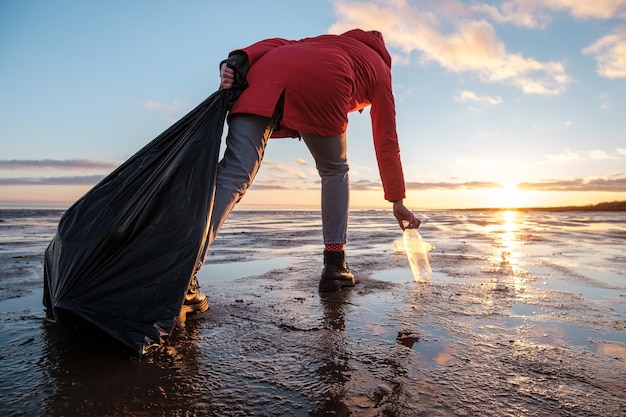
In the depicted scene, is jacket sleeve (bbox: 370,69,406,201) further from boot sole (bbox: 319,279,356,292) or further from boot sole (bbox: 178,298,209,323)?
boot sole (bbox: 178,298,209,323)

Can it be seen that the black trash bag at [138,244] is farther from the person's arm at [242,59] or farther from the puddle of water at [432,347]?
the puddle of water at [432,347]

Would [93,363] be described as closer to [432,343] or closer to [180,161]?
[180,161]

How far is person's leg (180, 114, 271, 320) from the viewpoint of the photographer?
1933 millimetres

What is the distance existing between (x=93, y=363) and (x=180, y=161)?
2.82ft

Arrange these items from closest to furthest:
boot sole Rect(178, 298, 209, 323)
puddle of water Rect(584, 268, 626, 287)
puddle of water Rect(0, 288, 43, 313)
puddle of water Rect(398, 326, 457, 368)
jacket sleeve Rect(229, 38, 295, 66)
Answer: puddle of water Rect(398, 326, 457, 368) → boot sole Rect(178, 298, 209, 323) → puddle of water Rect(0, 288, 43, 313) → jacket sleeve Rect(229, 38, 295, 66) → puddle of water Rect(584, 268, 626, 287)

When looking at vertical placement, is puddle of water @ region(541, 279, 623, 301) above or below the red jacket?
below

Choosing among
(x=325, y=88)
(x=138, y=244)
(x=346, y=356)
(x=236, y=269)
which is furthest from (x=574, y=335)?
(x=236, y=269)

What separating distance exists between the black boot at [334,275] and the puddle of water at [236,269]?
2.71 feet

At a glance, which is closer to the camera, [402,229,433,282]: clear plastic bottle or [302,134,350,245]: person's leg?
[302,134,350,245]: person's leg

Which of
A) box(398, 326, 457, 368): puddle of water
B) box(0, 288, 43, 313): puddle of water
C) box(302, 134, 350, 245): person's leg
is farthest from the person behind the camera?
box(302, 134, 350, 245): person's leg

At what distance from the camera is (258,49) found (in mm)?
2217

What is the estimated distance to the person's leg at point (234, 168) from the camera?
1.93 m

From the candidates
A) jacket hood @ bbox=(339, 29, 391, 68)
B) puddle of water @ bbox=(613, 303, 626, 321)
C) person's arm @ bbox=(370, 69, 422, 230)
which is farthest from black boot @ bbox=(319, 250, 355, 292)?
puddle of water @ bbox=(613, 303, 626, 321)

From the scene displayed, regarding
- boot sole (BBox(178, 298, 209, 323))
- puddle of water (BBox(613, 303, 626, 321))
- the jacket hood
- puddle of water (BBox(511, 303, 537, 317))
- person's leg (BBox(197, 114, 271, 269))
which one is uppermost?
the jacket hood
